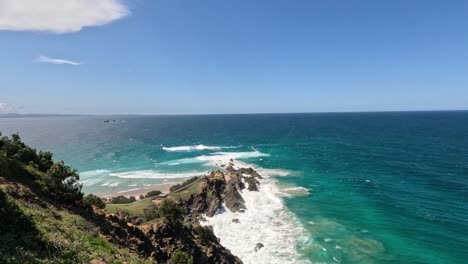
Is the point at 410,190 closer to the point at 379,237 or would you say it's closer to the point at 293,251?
the point at 379,237

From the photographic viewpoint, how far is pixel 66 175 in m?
28.6

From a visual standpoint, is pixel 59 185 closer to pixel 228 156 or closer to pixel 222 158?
pixel 222 158

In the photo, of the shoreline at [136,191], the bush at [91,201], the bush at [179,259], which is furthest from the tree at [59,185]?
the shoreline at [136,191]

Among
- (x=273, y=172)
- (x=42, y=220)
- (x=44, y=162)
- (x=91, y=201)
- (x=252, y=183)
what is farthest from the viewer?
(x=273, y=172)

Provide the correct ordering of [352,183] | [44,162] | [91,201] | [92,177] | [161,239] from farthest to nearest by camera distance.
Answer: [92,177] < [352,183] < [44,162] < [91,201] < [161,239]

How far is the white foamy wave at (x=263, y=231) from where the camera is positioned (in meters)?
42.6

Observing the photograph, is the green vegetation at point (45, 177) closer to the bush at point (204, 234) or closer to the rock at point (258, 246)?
the bush at point (204, 234)

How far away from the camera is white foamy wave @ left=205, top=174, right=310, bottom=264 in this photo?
42562mm

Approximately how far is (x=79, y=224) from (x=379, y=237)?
1758 inches

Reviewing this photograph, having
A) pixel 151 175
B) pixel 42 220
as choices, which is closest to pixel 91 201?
pixel 42 220

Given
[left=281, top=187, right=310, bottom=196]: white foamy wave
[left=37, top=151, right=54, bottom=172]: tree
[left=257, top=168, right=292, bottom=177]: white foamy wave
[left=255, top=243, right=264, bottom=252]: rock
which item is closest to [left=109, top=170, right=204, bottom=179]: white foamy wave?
[left=257, top=168, right=292, bottom=177]: white foamy wave

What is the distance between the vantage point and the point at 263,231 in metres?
50.4

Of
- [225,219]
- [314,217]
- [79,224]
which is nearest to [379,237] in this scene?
[314,217]

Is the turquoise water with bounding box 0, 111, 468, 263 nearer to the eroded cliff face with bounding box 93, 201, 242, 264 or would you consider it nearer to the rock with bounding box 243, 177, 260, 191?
the rock with bounding box 243, 177, 260, 191
